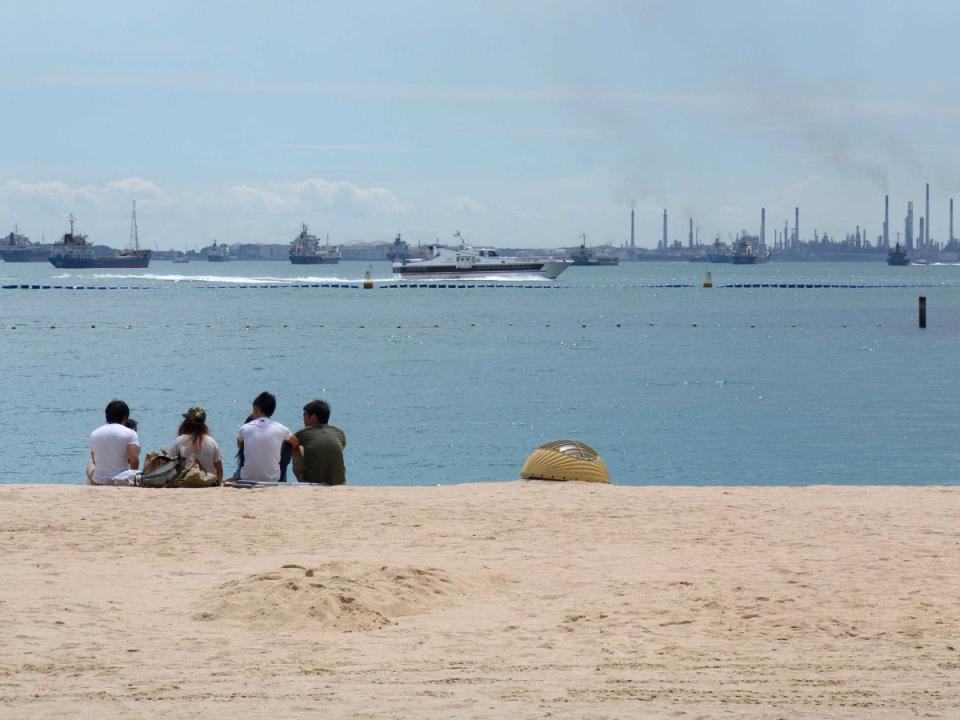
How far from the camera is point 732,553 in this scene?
12312 millimetres

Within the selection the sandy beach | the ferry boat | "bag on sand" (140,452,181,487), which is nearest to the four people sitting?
"bag on sand" (140,452,181,487)

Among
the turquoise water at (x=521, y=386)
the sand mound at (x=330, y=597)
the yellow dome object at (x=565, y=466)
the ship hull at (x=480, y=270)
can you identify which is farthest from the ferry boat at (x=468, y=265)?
the sand mound at (x=330, y=597)

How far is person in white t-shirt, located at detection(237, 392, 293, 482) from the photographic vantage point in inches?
598

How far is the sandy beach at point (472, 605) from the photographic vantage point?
784 centimetres

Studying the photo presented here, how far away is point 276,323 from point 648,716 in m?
83.8

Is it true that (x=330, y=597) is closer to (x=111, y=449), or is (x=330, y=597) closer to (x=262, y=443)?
(x=262, y=443)

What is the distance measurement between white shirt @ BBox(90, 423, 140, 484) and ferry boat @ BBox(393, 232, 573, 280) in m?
144

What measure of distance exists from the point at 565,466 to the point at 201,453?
4390mm

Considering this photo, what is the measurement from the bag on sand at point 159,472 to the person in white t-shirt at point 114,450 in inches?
8.8

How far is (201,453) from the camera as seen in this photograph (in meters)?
15.6

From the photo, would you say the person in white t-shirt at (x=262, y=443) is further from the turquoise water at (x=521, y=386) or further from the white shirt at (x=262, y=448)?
the turquoise water at (x=521, y=386)

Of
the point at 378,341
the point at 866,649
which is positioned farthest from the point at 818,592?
the point at 378,341

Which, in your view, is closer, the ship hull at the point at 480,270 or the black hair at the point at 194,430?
Result: the black hair at the point at 194,430

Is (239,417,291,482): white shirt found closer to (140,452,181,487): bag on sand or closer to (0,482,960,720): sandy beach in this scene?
(0,482,960,720): sandy beach
